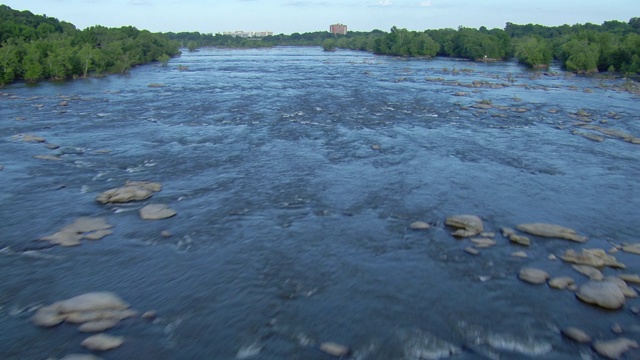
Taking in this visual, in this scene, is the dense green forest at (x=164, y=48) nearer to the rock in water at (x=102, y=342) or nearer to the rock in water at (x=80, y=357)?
the rock in water at (x=102, y=342)

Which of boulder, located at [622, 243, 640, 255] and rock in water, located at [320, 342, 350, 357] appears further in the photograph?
boulder, located at [622, 243, 640, 255]

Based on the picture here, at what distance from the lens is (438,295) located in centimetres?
918

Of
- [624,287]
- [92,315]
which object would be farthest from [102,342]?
[624,287]

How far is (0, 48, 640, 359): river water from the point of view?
8102 mm

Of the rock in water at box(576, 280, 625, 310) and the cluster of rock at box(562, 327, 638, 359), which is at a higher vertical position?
the rock in water at box(576, 280, 625, 310)

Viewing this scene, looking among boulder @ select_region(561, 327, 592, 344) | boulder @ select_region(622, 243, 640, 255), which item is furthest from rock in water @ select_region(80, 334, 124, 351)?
boulder @ select_region(622, 243, 640, 255)

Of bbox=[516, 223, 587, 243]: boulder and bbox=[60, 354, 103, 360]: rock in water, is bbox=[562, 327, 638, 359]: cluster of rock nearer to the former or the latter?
bbox=[516, 223, 587, 243]: boulder

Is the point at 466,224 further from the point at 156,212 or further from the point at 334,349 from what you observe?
the point at 156,212

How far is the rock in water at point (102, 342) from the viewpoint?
760 cm

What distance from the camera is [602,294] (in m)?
9.04

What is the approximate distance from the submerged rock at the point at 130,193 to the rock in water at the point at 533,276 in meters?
10.0

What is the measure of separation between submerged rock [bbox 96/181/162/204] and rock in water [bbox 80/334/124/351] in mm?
6234

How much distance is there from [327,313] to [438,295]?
221 centimetres

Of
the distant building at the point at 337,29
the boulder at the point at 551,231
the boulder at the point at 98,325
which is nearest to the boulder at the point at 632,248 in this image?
the boulder at the point at 551,231
